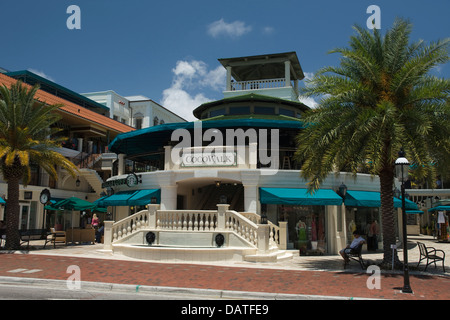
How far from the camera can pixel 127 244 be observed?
18.9 m

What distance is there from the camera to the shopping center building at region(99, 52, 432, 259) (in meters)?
18.3

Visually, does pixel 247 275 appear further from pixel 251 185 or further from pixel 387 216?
pixel 251 185

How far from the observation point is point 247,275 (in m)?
13.4

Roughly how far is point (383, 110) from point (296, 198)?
7099mm

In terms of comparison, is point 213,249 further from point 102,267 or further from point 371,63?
point 371,63

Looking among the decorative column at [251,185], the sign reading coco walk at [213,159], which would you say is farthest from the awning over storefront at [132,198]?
the decorative column at [251,185]

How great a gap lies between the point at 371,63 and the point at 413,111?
2.38 meters

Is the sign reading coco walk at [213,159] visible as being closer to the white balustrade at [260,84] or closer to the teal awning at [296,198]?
the teal awning at [296,198]

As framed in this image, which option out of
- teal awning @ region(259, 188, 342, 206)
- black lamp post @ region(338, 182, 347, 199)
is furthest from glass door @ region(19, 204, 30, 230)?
black lamp post @ region(338, 182, 347, 199)

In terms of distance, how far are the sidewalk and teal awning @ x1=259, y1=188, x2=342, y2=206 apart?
3329 mm

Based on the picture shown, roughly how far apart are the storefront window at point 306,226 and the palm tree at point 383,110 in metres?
5.55

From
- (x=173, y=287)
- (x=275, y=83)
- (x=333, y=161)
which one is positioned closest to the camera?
(x=173, y=287)
